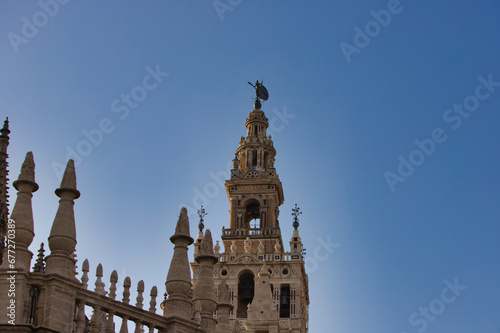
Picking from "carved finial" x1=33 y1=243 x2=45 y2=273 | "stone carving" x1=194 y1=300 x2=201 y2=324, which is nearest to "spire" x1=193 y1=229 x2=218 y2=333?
"stone carving" x1=194 y1=300 x2=201 y2=324

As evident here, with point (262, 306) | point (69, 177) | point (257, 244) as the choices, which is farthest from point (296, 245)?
point (69, 177)

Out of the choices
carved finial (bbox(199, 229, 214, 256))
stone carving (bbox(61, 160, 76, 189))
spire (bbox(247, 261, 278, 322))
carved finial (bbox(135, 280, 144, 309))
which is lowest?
carved finial (bbox(135, 280, 144, 309))

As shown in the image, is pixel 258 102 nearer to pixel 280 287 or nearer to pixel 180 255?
pixel 280 287

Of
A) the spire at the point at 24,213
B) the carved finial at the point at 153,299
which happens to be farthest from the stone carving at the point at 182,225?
the spire at the point at 24,213

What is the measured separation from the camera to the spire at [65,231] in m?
20.1

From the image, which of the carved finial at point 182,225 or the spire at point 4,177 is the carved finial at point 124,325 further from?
the spire at point 4,177

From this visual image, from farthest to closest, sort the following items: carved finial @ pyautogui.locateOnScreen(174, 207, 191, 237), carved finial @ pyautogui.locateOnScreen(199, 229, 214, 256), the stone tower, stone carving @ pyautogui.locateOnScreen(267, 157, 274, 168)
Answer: stone carving @ pyautogui.locateOnScreen(267, 157, 274, 168) → the stone tower → carved finial @ pyautogui.locateOnScreen(199, 229, 214, 256) → carved finial @ pyautogui.locateOnScreen(174, 207, 191, 237)

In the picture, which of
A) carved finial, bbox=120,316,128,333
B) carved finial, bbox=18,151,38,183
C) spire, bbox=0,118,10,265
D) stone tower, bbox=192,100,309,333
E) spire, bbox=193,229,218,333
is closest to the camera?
carved finial, bbox=18,151,38,183

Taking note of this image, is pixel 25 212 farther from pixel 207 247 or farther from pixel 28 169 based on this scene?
pixel 207 247

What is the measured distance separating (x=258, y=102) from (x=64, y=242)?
63.4 m

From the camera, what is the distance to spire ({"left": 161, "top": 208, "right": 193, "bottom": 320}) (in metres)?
22.4

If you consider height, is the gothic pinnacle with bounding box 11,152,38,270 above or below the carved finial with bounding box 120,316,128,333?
above

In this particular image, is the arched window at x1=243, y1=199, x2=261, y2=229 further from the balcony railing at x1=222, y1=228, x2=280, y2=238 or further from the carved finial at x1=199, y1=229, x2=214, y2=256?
the carved finial at x1=199, y1=229, x2=214, y2=256

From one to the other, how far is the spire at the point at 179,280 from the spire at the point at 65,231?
2.98 m
